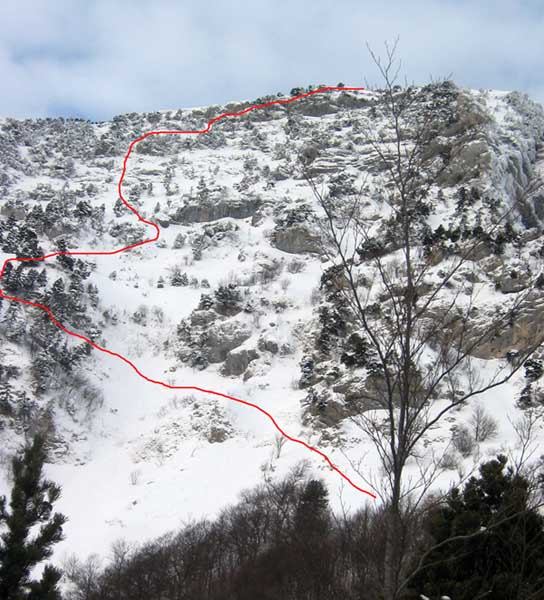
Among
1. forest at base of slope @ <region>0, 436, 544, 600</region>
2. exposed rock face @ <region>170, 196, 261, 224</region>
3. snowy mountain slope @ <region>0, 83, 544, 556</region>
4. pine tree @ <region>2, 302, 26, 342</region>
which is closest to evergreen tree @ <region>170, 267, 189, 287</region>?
snowy mountain slope @ <region>0, 83, 544, 556</region>

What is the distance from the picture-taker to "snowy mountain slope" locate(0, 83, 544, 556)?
27.2 meters

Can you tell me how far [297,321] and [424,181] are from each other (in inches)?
1581

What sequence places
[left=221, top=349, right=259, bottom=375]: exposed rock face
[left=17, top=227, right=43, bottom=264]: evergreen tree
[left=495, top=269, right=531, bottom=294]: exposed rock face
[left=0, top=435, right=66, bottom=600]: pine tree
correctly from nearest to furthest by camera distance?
[left=0, top=435, right=66, bottom=600]: pine tree, [left=495, top=269, right=531, bottom=294]: exposed rock face, [left=221, top=349, right=259, bottom=375]: exposed rock face, [left=17, top=227, right=43, bottom=264]: evergreen tree

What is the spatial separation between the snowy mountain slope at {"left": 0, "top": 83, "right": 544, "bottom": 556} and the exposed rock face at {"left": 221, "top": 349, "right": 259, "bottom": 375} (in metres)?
0.11

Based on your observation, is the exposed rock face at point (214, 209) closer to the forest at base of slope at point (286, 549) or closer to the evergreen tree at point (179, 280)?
the evergreen tree at point (179, 280)

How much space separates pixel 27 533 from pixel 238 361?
32.5 m

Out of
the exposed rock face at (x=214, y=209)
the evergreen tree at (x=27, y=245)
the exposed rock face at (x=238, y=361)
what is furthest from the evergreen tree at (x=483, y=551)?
the exposed rock face at (x=214, y=209)

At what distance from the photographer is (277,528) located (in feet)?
62.4

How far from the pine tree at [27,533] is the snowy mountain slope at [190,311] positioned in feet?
16.8

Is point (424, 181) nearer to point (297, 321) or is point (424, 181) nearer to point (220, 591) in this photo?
point (220, 591)

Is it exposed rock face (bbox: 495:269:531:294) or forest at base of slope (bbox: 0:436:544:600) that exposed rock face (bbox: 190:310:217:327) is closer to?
forest at base of slope (bbox: 0:436:544:600)

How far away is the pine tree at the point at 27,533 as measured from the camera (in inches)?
310

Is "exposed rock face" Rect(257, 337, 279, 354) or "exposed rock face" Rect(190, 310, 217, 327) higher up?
"exposed rock face" Rect(190, 310, 217, 327)

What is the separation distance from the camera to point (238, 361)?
40.7 meters
